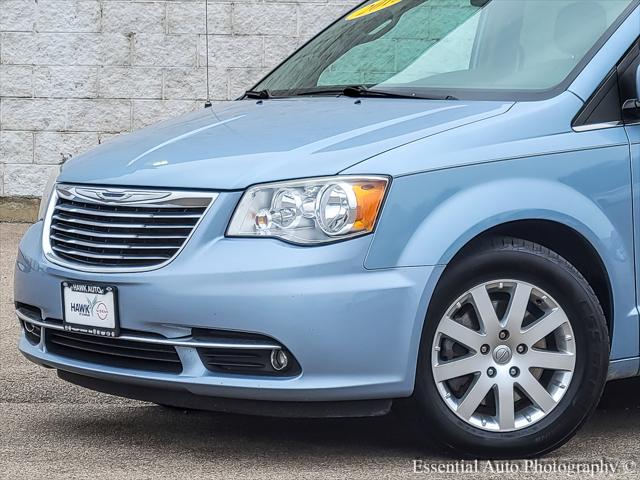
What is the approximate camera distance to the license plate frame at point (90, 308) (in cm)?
450

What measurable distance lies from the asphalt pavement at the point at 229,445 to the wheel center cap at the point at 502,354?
1.15ft

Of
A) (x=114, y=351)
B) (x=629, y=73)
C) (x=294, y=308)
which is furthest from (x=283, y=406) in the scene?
(x=629, y=73)

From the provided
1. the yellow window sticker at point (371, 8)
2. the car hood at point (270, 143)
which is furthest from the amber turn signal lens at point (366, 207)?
the yellow window sticker at point (371, 8)

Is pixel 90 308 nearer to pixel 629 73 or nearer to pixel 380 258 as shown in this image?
pixel 380 258

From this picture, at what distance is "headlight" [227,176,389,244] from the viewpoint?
4.32 m

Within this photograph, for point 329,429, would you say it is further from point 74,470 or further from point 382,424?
point 74,470

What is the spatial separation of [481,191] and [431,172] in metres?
0.19

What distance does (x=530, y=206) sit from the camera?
4.54 meters

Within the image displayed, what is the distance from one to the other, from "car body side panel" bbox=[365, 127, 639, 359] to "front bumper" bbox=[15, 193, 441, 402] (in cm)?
9

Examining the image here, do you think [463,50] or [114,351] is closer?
[114,351]

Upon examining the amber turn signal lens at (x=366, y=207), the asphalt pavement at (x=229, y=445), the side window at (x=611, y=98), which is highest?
the side window at (x=611, y=98)

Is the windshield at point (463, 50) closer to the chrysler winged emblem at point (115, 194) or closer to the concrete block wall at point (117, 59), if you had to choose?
the chrysler winged emblem at point (115, 194)

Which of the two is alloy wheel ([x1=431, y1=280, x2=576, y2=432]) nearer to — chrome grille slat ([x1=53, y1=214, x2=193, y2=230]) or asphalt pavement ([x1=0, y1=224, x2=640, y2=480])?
asphalt pavement ([x1=0, y1=224, x2=640, y2=480])

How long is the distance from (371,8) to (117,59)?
469 centimetres
